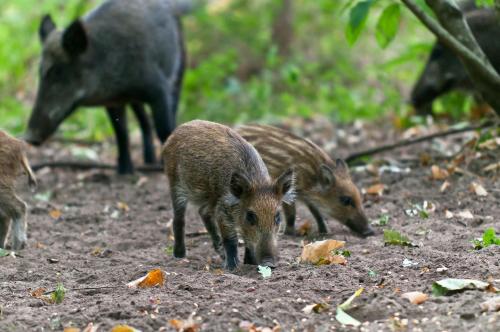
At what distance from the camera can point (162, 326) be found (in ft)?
14.0

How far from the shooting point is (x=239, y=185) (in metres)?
5.64

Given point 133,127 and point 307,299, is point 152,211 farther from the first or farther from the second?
point 133,127

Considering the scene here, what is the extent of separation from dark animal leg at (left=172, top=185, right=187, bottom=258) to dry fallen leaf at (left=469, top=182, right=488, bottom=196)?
8.10ft

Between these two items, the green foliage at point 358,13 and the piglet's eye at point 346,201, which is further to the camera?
the piglet's eye at point 346,201

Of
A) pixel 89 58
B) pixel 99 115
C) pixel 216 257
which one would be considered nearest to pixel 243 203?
pixel 216 257

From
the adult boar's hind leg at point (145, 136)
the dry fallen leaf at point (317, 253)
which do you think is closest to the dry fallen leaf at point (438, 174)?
the dry fallen leaf at point (317, 253)

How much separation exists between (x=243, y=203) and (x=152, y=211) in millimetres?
2401

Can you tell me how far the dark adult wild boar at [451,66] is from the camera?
903 cm

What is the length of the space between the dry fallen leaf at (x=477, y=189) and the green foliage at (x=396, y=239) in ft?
4.28

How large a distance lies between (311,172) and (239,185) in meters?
1.60

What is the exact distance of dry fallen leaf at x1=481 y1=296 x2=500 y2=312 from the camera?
4168 mm

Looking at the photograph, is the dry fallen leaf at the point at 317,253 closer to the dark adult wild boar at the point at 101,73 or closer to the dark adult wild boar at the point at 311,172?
the dark adult wild boar at the point at 311,172

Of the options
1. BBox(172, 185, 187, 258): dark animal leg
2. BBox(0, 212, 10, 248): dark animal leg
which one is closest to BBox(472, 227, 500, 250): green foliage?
BBox(172, 185, 187, 258): dark animal leg

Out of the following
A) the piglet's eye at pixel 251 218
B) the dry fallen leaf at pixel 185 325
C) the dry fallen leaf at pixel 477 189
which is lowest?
the dry fallen leaf at pixel 477 189
